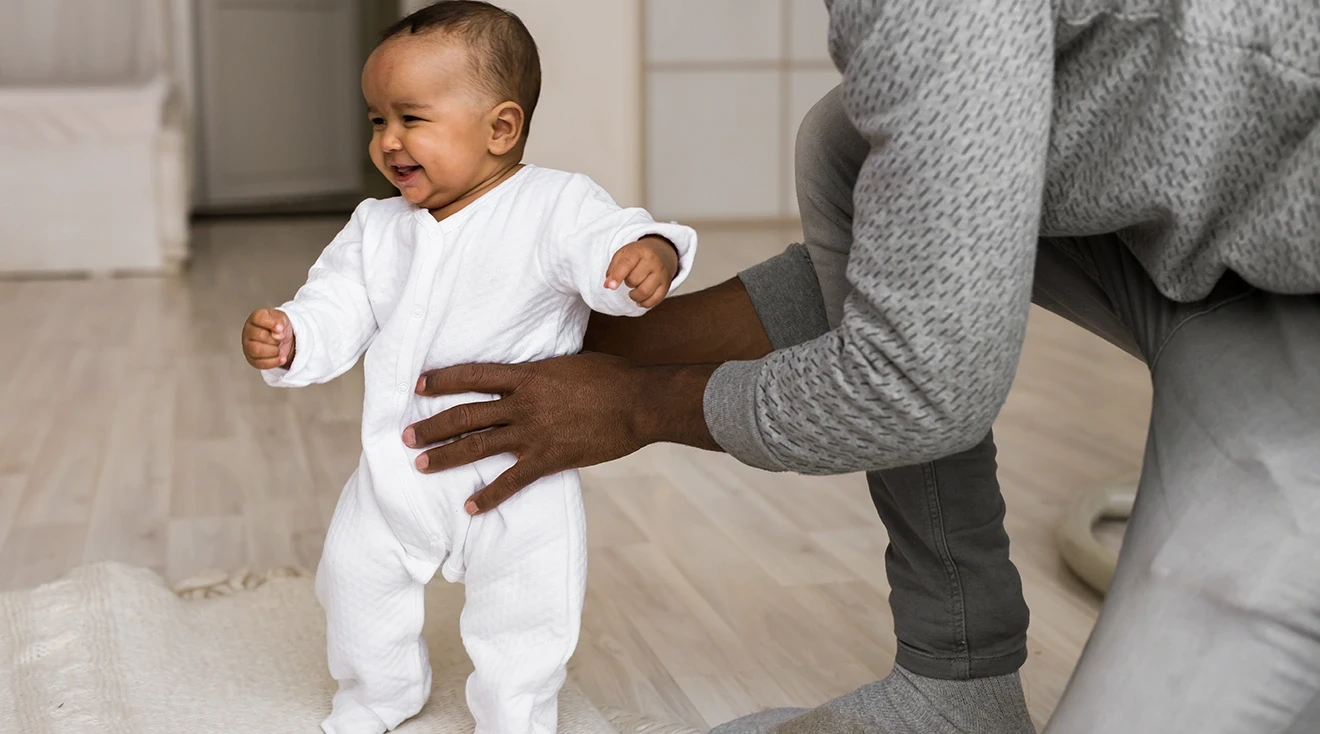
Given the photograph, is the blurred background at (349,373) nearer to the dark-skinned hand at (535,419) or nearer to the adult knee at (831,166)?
the dark-skinned hand at (535,419)

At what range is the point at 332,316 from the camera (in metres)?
1.01

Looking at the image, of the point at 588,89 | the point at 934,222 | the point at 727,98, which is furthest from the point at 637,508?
the point at 727,98

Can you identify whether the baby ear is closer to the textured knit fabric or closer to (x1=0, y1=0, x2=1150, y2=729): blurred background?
the textured knit fabric

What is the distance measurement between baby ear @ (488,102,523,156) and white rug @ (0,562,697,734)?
18.7 inches

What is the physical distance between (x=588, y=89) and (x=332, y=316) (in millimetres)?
3231

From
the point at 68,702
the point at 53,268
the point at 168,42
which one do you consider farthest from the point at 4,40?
the point at 68,702

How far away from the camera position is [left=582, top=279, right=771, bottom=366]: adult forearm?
1138 millimetres

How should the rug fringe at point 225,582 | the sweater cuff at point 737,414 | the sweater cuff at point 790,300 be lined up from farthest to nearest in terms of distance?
the rug fringe at point 225,582 < the sweater cuff at point 790,300 < the sweater cuff at point 737,414

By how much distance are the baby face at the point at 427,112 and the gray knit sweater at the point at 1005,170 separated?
323 millimetres

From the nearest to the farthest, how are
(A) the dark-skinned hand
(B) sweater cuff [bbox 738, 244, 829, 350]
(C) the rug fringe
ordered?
(A) the dark-skinned hand, (B) sweater cuff [bbox 738, 244, 829, 350], (C) the rug fringe

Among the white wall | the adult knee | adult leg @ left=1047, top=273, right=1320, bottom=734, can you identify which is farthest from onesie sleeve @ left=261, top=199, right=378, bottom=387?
the white wall

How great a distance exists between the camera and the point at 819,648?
1308mm

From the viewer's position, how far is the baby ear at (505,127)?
0.98m

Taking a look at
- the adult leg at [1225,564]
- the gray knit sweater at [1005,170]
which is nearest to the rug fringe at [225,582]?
the gray knit sweater at [1005,170]
